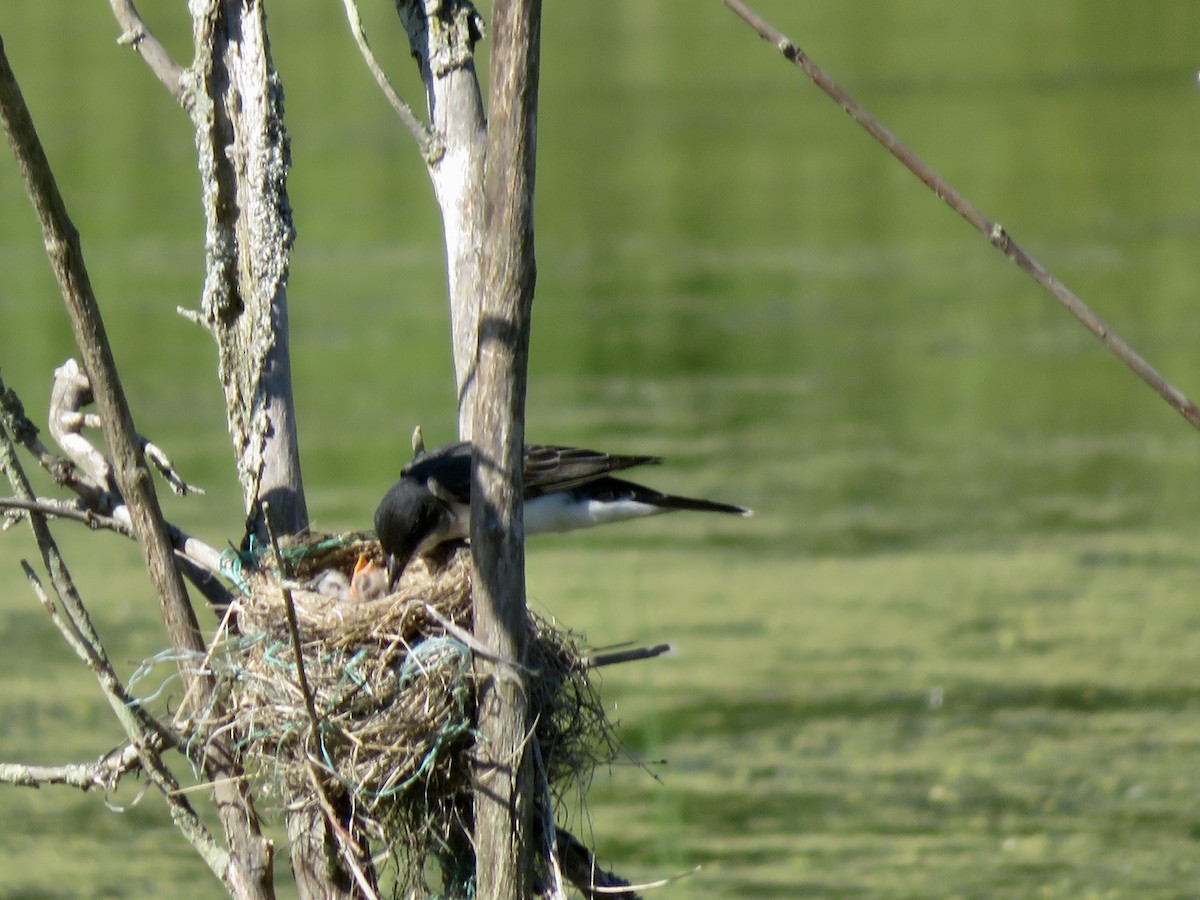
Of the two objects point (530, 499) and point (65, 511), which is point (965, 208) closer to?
point (65, 511)

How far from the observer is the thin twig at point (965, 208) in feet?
5.87

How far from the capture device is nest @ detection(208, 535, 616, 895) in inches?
124

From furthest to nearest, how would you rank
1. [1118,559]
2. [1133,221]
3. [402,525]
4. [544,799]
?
[1133,221], [1118,559], [402,525], [544,799]

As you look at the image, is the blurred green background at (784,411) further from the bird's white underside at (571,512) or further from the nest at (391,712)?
the nest at (391,712)

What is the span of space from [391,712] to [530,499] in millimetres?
1746

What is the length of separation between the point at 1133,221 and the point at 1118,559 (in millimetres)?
6832

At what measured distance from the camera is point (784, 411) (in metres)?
11.8

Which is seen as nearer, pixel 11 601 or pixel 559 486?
pixel 559 486

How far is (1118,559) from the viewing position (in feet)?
32.3

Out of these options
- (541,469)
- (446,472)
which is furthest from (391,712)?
(541,469)

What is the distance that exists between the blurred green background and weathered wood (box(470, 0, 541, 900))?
278cm

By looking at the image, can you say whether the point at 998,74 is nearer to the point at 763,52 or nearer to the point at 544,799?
the point at 763,52

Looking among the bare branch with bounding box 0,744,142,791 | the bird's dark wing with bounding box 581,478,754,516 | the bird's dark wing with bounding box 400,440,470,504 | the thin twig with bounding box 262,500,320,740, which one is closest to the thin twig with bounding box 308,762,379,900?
the thin twig with bounding box 262,500,320,740

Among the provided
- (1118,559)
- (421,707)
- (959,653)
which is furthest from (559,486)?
(1118,559)
